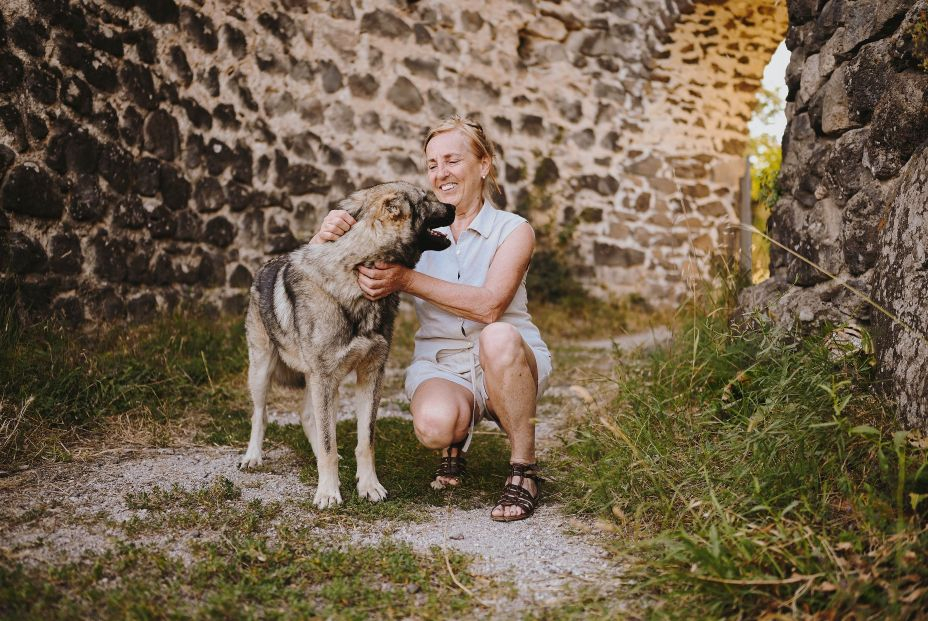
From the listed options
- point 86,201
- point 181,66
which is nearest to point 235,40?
point 181,66

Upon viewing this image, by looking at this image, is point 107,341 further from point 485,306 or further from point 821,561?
point 821,561

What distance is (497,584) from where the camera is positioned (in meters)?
2.18

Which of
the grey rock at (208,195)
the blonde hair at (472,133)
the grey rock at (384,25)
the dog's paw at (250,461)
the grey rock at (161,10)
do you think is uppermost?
the grey rock at (384,25)

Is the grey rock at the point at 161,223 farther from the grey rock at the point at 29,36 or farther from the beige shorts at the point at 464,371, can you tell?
the beige shorts at the point at 464,371

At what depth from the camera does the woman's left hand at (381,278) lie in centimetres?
289

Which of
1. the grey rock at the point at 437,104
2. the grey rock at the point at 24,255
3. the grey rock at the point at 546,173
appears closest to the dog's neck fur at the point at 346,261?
the grey rock at the point at 24,255

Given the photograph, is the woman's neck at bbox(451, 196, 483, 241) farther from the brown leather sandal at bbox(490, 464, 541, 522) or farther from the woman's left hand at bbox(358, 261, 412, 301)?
the brown leather sandal at bbox(490, 464, 541, 522)

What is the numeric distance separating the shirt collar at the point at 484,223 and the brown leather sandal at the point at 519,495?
3.45 feet

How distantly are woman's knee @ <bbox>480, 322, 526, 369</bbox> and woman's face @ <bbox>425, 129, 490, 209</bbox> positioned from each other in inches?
27.5

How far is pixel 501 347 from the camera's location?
286cm

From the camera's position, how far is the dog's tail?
364 cm

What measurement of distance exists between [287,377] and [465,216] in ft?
4.20

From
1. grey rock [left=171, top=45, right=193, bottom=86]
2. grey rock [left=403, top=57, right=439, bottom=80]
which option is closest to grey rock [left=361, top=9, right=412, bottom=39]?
grey rock [left=403, top=57, right=439, bottom=80]

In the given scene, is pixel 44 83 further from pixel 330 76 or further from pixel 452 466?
pixel 452 466
